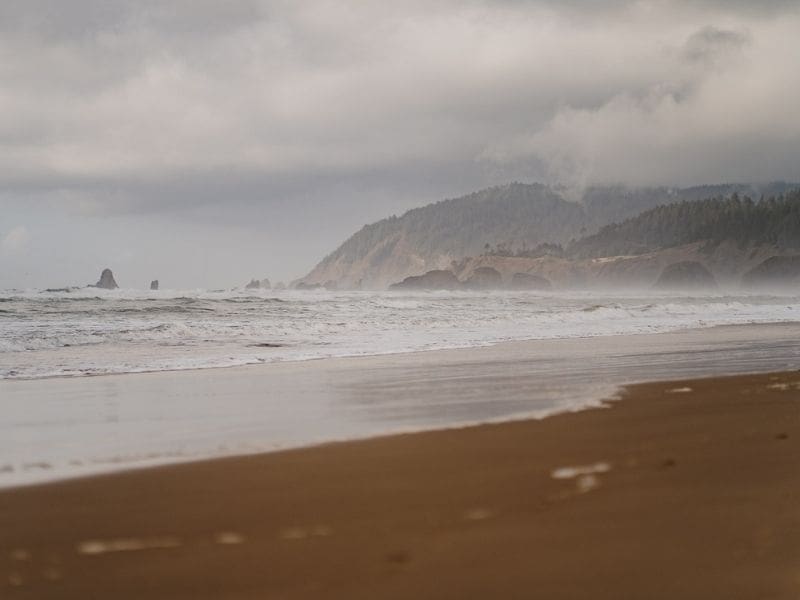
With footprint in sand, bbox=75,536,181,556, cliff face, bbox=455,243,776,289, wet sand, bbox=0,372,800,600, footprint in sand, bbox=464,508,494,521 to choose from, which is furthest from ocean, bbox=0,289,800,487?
cliff face, bbox=455,243,776,289

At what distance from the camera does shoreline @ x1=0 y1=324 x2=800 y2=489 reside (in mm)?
4383

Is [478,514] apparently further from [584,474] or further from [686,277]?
[686,277]

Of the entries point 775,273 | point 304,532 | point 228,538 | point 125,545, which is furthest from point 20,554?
point 775,273

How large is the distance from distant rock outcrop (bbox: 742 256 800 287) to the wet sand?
309ft

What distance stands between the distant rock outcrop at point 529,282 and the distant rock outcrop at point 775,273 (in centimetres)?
2681

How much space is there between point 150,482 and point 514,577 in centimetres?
203

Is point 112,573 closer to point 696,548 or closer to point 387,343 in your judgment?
point 696,548

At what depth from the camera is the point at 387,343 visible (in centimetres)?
1420

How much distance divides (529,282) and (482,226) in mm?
83538

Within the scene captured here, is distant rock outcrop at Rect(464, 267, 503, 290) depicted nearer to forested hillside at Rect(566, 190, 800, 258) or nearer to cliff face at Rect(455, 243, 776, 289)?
cliff face at Rect(455, 243, 776, 289)

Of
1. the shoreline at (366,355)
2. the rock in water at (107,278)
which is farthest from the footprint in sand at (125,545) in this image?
the rock in water at (107,278)

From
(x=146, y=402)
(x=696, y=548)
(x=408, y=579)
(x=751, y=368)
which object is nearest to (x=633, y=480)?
(x=696, y=548)

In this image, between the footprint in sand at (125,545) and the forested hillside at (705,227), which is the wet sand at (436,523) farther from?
the forested hillside at (705,227)

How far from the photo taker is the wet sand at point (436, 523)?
214cm
